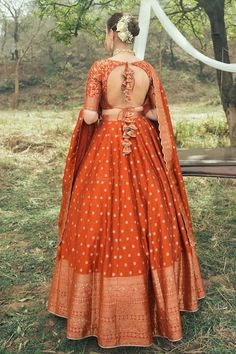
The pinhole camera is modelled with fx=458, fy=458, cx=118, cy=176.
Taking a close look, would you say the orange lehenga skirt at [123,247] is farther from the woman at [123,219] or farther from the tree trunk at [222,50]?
the tree trunk at [222,50]

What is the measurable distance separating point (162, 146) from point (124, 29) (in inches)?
24.9

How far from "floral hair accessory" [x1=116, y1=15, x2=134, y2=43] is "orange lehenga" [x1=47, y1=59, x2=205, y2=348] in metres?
0.13

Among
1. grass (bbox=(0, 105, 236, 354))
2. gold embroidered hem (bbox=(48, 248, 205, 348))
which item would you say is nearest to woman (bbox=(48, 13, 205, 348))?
gold embroidered hem (bbox=(48, 248, 205, 348))

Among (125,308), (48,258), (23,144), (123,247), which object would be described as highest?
(123,247)

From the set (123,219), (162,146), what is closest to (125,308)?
(123,219)

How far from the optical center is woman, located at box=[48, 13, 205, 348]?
224cm

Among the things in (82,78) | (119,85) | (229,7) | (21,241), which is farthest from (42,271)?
(82,78)

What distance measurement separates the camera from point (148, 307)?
2.27 metres

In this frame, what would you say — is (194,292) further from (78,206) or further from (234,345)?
(78,206)

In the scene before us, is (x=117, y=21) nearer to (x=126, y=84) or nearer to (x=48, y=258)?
(x=126, y=84)

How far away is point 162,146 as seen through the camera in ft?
8.04

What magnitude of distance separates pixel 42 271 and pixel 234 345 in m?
1.54

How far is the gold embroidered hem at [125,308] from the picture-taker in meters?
2.22

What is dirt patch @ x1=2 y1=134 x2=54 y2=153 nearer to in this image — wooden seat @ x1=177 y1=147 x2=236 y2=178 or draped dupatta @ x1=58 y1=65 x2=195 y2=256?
wooden seat @ x1=177 y1=147 x2=236 y2=178
